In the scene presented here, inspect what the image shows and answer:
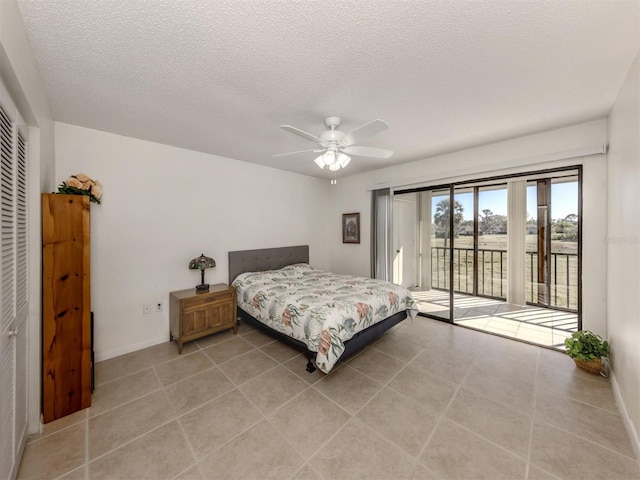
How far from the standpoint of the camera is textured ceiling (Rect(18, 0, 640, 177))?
1.33 metres

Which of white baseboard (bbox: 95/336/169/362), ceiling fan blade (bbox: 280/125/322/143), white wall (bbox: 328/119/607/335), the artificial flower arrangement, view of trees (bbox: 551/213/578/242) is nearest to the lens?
ceiling fan blade (bbox: 280/125/322/143)

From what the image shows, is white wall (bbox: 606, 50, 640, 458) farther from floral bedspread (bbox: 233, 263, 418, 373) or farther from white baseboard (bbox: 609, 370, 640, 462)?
floral bedspread (bbox: 233, 263, 418, 373)

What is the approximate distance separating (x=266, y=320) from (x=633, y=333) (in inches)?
121

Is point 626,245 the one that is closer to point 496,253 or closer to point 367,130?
point 367,130

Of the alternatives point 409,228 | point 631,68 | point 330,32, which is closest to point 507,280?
point 409,228

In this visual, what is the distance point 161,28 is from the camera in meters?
1.43

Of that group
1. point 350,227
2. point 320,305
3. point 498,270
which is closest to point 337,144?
point 320,305

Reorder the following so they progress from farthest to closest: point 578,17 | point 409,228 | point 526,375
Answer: point 409,228, point 526,375, point 578,17

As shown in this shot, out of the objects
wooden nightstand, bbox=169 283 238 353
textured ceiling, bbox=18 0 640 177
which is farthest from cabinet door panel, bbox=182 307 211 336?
textured ceiling, bbox=18 0 640 177

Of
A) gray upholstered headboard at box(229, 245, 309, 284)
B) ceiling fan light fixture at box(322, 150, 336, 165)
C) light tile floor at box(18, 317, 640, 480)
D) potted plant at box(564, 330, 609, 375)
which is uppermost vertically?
ceiling fan light fixture at box(322, 150, 336, 165)

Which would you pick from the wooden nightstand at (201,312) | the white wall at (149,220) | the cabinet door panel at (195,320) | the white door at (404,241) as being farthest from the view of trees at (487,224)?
the cabinet door panel at (195,320)

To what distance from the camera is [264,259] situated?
4.25m

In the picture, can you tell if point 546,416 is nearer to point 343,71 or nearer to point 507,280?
point 343,71

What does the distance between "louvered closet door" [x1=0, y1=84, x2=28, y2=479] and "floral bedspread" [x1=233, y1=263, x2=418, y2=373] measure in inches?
73.4
